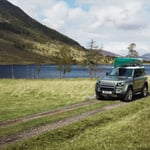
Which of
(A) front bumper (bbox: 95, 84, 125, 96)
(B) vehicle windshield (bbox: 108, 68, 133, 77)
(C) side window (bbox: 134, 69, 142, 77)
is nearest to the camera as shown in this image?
(A) front bumper (bbox: 95, 84, 125, 96)

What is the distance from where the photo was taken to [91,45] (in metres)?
88.2

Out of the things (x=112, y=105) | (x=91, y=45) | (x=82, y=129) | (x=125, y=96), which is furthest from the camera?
(x=91, y=45)

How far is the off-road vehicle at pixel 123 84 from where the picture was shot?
2620 cm

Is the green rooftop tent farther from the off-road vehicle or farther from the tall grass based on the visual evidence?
the tall grass

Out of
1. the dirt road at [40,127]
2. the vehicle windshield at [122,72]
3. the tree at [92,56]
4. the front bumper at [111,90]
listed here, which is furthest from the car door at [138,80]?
the tree at [92,56]

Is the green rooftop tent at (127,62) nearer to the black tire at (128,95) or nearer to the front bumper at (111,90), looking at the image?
the black tire at (128,95)

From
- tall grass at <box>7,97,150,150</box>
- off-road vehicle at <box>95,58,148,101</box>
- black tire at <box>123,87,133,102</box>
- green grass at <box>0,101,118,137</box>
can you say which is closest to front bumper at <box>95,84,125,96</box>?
off-road vehicle at <box>95,58,148,101</box>

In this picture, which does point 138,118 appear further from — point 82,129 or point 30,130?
point 30,130

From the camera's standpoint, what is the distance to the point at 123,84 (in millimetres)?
26188

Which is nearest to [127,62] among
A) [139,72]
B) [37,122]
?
[139,72]

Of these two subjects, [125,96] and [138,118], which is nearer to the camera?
[138,118]

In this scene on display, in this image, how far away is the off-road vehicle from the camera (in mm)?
26203

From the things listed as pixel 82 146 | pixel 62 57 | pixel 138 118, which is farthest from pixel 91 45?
pixel 82 146

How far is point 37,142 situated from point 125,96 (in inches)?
556
